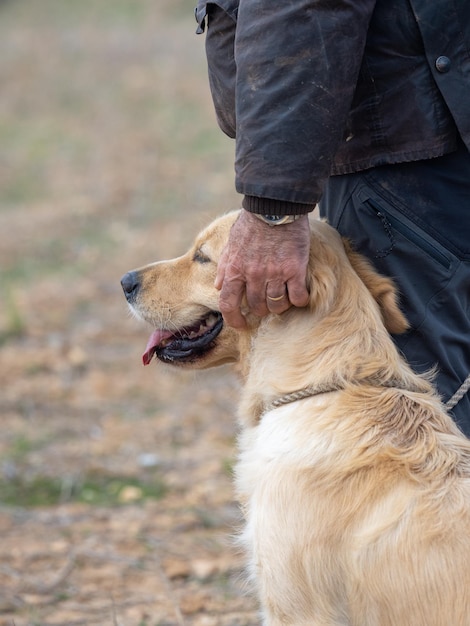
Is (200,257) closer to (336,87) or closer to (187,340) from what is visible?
(187,340)

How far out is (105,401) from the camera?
6.82 metres

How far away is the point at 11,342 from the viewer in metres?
7.98

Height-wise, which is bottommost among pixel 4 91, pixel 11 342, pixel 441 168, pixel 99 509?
pixel 4 91

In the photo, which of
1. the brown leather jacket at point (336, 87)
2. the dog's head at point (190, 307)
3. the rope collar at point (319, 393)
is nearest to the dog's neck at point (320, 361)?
the rope collar at point (319, 393)

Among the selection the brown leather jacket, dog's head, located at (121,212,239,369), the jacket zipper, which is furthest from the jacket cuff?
dog's head, located at (121,212,239,369)

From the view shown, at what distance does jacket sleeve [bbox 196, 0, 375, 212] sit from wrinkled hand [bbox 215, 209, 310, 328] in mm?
133

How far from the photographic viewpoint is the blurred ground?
4363 mm

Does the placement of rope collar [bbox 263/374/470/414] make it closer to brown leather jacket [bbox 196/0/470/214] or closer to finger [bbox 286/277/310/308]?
finger [bbox 286/277/310/308]

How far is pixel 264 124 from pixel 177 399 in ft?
A: 14.4

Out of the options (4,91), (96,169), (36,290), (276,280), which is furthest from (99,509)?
(4,91)

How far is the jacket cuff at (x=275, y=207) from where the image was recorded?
2672 millimetres

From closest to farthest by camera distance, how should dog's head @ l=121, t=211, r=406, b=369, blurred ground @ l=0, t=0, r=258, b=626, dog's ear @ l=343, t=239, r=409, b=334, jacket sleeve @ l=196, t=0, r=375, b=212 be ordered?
jacket sleeve @ l=196, t=0, r=375, b=212, dog's ear @ l=343, t=239, r=409, b=334, dog's head @ l=121, t=211, r=406, b=369, blurred ground @ l=0, t=0, r=258, b=626

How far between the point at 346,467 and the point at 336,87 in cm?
110

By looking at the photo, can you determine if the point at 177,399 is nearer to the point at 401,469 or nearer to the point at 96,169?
the point at 401,469
